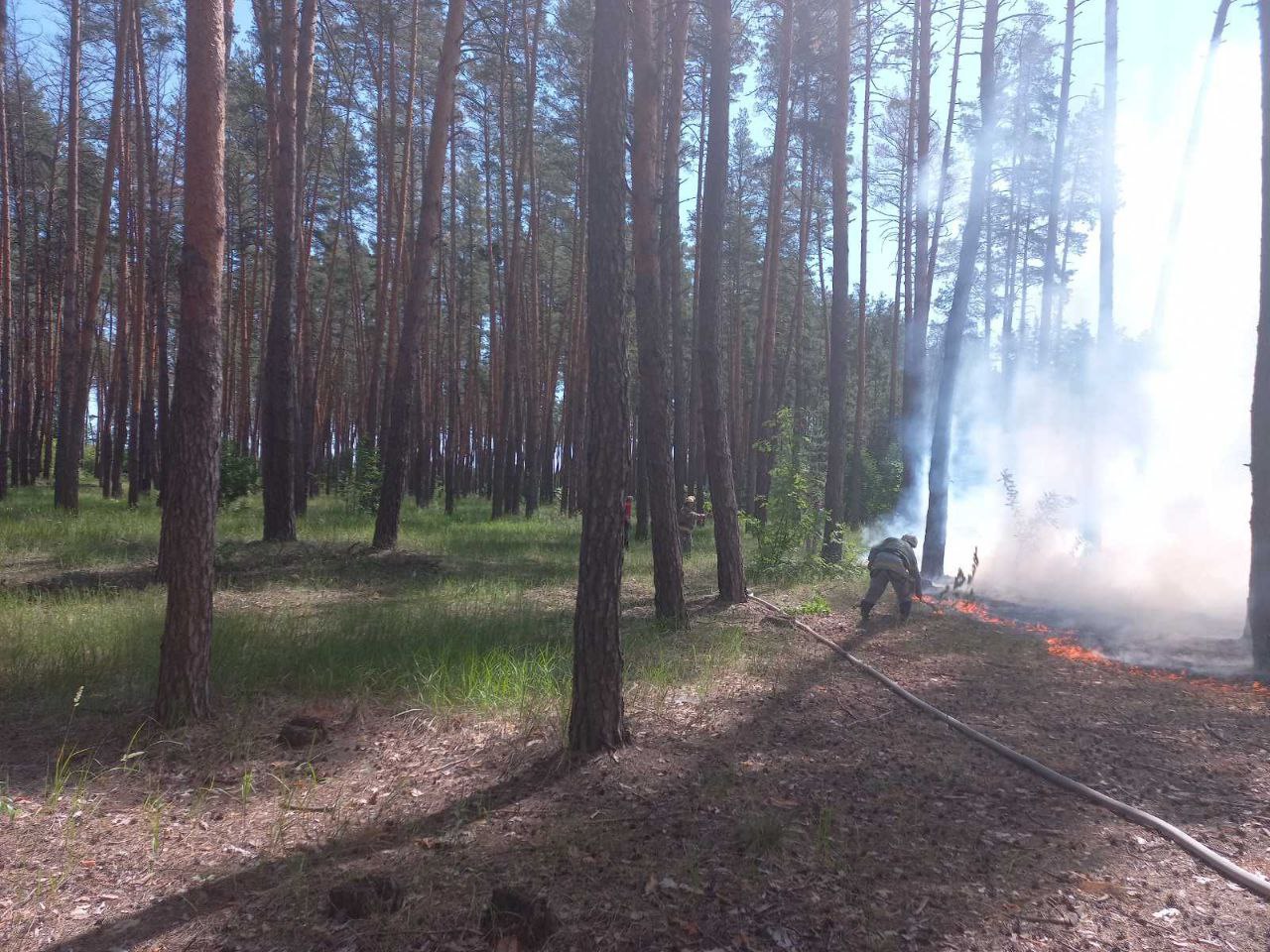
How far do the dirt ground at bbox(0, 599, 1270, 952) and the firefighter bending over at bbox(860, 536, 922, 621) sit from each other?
342 cm

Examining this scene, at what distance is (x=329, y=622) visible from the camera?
741cm

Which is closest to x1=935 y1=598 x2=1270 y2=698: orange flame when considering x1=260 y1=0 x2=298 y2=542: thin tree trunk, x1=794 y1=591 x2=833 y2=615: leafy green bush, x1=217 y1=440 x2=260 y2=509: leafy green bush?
x1=794 y1=591 x2=833 y2=615: leafy green bush

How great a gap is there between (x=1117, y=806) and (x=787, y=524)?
849 centimetres

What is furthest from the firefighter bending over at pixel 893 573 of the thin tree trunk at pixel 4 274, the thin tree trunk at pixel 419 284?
the thin tree trunk at pixel 4 274

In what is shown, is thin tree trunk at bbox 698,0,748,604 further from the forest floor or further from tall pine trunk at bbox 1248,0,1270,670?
tall pine trunk at bbox 1248,0,1270,670

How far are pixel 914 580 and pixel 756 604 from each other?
197cm

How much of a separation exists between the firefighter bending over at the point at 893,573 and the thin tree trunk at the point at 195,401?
7201 mm

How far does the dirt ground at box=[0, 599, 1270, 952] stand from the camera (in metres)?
2.96

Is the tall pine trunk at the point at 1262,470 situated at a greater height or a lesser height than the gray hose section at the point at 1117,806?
greater

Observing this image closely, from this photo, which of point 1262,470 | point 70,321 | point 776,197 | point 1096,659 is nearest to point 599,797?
point 1096,659

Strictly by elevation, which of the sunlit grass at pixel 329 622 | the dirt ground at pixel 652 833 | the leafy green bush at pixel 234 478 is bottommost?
the dirt ground at pixel 652 833

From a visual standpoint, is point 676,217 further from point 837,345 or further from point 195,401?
point 195,401

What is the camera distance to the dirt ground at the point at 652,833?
296cm

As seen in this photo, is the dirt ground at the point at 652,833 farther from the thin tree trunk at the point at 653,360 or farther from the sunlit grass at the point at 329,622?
the thin tree trunk at the point at 653,360
